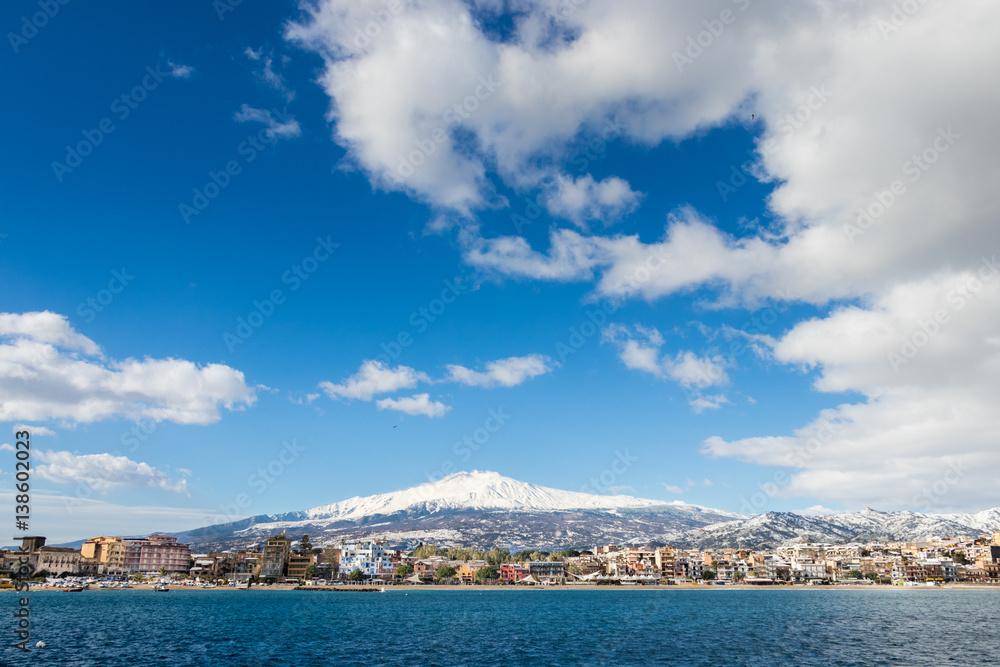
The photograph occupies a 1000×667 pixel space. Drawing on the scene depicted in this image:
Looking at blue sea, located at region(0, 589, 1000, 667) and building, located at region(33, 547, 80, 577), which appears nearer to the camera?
blue sea, located at region(0, 589, 1000, 667)

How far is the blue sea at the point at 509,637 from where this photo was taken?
4691cm

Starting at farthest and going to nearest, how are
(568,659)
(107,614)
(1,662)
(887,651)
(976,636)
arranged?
(107,614)
(976,636)
(887,651)
(568,659)
(1,662)

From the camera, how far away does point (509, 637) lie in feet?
204

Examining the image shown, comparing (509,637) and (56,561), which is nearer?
(509,637)

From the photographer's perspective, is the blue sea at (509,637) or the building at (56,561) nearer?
the blue sea at (509,637)

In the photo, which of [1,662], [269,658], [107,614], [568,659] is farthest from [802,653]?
[107,614]

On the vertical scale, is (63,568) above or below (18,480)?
below

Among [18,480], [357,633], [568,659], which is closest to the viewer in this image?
[18,480]

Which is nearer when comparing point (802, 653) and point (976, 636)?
point (802, 653)

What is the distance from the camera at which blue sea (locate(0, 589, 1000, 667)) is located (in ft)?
154

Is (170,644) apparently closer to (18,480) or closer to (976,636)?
(18,480)

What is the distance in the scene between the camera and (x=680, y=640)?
57.5 meters

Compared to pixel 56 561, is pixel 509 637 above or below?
below

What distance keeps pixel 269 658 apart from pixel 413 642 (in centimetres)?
1478
